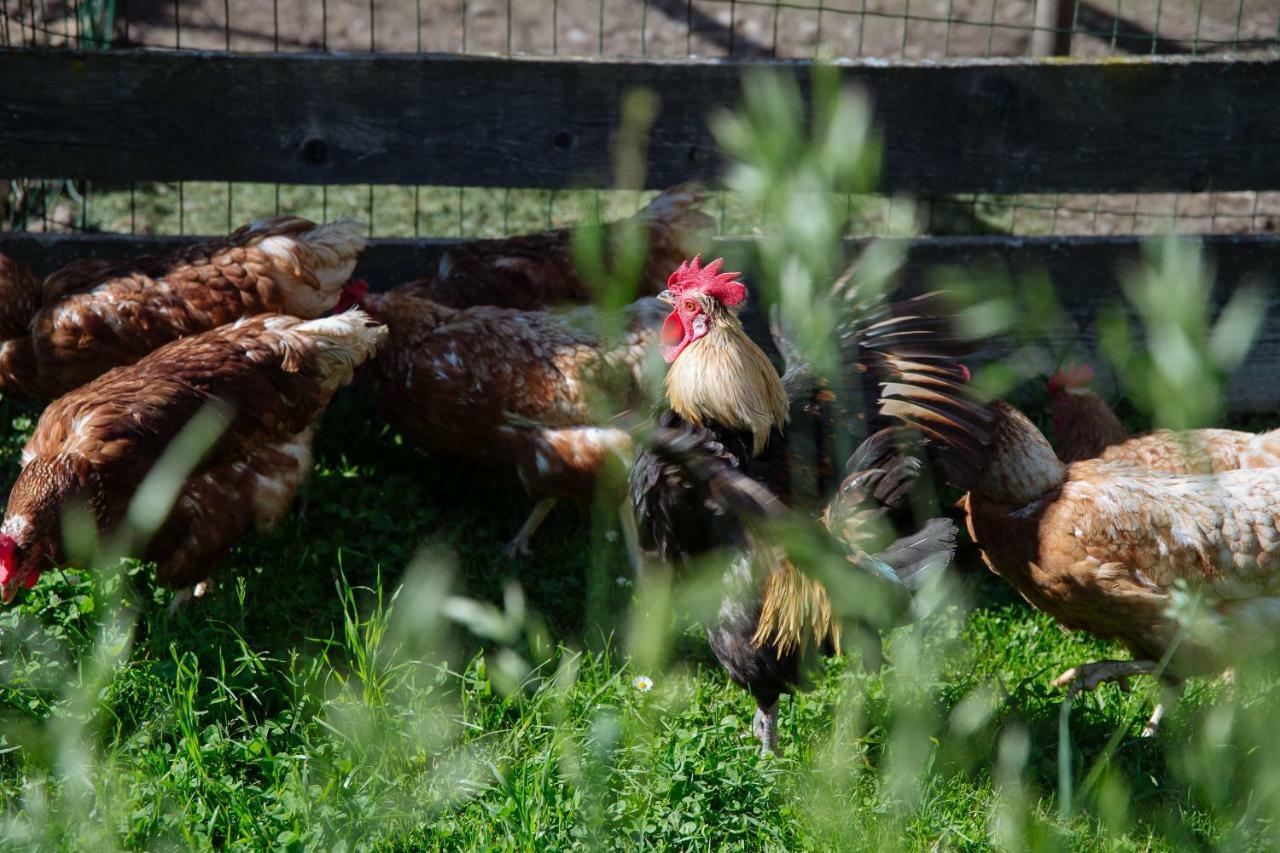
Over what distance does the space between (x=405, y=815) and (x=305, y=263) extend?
231 centimetres

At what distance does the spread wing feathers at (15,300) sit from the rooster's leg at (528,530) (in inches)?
74.7

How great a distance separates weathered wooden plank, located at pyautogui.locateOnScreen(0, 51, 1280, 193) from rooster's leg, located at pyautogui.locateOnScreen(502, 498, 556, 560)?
4.08 ft

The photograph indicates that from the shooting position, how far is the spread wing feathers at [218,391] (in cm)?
346

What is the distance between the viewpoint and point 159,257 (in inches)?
167

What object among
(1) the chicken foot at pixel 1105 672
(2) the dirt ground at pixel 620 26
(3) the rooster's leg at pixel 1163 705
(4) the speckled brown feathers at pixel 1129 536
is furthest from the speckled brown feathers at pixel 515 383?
(2) the dirt ground at pixel 620 26

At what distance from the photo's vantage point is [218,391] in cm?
366

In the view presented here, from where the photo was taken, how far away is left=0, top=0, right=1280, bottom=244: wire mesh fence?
19.8 ft

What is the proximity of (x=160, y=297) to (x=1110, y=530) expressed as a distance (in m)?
3.24

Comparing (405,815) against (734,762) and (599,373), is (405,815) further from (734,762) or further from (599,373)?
(599,373)

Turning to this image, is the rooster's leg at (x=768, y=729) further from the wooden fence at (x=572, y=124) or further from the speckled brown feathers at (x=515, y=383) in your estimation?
the wooden fence at (x=572, y=124)

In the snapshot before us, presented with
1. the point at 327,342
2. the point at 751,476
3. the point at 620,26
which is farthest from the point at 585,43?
the point at 751,476

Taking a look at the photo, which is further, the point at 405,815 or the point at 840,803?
the point at 405,815

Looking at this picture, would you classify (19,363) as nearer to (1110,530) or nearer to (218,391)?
(218,391)

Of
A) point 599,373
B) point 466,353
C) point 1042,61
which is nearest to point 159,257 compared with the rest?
point 466,353
